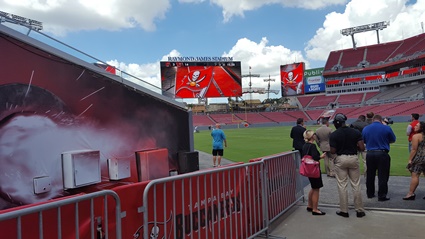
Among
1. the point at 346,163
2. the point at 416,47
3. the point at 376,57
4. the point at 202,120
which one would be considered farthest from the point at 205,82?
the point at 376,57

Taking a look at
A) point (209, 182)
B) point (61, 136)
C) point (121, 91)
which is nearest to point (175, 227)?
point (209, 182)

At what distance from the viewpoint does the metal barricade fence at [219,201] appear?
3359 millimetres

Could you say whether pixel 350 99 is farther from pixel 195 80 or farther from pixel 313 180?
pixel 313 180

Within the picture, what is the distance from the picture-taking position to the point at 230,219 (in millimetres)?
4230

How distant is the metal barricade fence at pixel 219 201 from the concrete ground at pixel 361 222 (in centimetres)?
33

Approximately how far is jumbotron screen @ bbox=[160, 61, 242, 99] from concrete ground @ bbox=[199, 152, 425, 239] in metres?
40.6

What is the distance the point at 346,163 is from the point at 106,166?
492 centimetres

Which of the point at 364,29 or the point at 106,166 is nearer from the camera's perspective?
the point at 106,166

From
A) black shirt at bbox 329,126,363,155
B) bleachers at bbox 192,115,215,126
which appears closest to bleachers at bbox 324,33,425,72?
bleachers at bbox 192,115,215,126

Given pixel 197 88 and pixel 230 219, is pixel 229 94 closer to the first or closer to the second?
pixel 197 88

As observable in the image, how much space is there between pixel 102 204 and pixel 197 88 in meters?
44.3

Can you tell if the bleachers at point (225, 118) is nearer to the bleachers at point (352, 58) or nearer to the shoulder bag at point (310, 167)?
the bleachers at point (352, 58)

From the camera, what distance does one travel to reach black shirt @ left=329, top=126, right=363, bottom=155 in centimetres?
571

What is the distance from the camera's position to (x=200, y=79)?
47.2 meters
